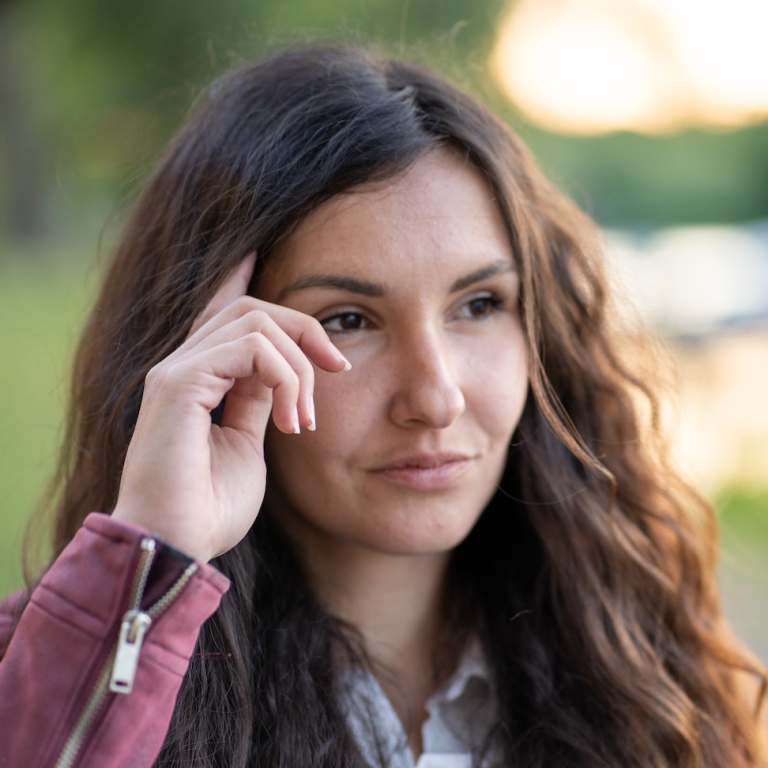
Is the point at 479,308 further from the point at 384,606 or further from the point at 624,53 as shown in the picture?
the point at 624,53

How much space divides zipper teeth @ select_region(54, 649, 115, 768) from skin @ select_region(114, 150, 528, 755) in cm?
30

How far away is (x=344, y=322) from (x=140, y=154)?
108cm

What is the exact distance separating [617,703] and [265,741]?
806 mm

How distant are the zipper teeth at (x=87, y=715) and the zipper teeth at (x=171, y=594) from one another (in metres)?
0.08

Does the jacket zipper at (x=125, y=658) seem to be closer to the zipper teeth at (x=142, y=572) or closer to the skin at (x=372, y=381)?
the zipper teeth at (x=142, y=572)

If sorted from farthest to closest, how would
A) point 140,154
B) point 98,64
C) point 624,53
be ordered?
1. point 98,64
2. point 624,53
3. point 140,154

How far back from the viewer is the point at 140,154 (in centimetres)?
272

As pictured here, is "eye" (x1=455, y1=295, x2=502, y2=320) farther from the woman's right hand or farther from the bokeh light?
the bokeh light

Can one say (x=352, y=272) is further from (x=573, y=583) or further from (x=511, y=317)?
(x=573, y=583)

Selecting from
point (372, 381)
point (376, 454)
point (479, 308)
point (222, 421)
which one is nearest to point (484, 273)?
point (479, 308)

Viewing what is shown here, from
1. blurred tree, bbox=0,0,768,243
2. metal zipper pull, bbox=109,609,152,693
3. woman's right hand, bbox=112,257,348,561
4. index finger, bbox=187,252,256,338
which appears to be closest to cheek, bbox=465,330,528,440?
woman's right hand, bbox=112,257,348,561

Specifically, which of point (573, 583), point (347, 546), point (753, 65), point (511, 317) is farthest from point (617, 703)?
point (753, 65)

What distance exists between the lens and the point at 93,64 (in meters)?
12.8

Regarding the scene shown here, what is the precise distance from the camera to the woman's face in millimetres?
1924
